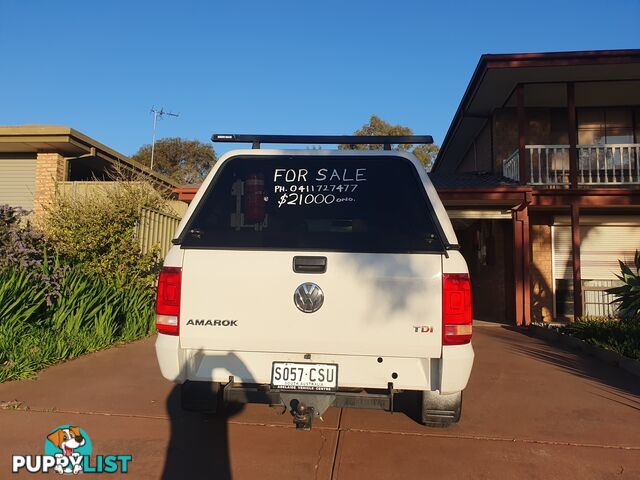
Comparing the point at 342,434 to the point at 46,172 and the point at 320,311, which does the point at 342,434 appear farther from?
the point at 46,172

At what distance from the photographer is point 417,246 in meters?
2.97

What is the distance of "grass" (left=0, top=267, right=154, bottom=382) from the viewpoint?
5.24m

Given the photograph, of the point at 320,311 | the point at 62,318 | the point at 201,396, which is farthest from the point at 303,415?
the point at 62,318

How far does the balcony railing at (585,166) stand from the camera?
11180 millimetres

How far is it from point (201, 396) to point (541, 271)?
35.1 feet

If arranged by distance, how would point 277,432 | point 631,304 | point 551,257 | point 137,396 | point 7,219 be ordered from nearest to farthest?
point 277,432
point 137,396
point 7,219
point 631,304
point 551,257

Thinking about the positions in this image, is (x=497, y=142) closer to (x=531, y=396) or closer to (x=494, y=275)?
(x=494, y=275)

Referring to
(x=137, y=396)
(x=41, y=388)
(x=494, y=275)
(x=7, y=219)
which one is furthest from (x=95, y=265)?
(x=494, y=275)

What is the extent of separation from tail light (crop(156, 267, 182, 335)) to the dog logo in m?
1.04

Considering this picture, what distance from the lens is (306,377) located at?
2.98 metres

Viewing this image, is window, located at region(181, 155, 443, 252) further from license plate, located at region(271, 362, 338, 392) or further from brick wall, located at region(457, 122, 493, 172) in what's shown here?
brick wall, located at region(457, 122, 493, 172)

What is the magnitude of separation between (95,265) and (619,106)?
1247 cm

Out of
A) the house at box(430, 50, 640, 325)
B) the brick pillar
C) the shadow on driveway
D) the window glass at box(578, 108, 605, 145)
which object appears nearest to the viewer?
the shadow on driveway

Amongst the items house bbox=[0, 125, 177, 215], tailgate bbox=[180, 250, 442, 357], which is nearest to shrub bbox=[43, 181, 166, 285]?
house bbox=[0, 125, 177, 215]
